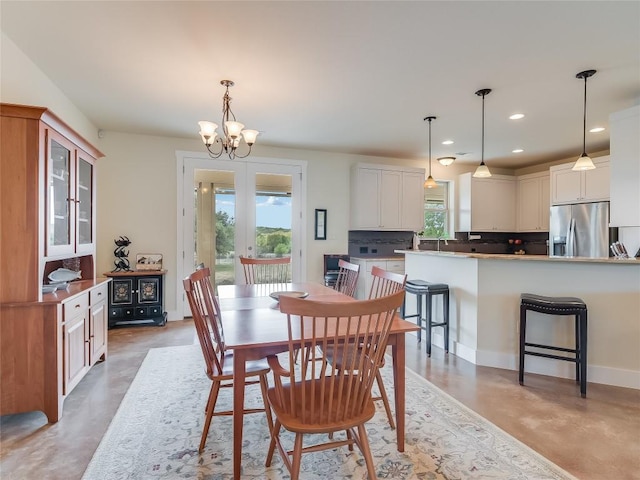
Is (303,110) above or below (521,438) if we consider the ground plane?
above

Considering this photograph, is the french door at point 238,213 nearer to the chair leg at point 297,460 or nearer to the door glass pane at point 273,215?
the door glass pane at point 273,215

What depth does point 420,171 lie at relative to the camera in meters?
5.79

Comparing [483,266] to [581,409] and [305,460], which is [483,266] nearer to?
[581,409]

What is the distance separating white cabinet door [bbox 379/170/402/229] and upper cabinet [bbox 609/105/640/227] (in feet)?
9.14

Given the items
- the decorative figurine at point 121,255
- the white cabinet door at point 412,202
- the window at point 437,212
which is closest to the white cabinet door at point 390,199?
the white cabinet door at point 412,202

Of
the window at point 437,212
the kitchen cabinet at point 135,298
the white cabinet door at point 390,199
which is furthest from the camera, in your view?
the window at point 437,212

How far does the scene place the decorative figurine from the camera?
4367 mm

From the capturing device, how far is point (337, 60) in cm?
261

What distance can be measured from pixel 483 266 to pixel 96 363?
3.74m

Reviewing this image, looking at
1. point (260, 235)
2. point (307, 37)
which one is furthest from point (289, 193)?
point (307, 37)

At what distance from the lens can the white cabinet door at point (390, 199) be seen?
5.56 m

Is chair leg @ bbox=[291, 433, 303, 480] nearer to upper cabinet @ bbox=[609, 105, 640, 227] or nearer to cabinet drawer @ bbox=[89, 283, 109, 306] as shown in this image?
cabinet drawer @ bbox=[89, 283, 109, 306]

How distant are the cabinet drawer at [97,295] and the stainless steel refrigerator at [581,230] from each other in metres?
5.97

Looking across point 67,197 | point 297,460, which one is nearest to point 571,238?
point 297,460
